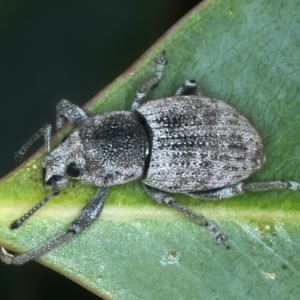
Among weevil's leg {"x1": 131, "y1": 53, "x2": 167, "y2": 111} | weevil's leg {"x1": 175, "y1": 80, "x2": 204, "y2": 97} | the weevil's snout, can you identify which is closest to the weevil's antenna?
the weevil's snout

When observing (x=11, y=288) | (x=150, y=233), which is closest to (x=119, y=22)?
(x=150, y=233)

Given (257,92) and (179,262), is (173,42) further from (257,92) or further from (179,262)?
(179,262)

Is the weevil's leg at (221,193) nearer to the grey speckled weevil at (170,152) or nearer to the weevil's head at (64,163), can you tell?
the grey speckled weevil at (170,152)

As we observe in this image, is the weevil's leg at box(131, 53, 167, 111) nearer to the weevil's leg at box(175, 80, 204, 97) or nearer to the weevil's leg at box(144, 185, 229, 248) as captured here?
the weevil's leg at box(175, 80, 204, 97)

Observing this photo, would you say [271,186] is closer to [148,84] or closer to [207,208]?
[207,208]

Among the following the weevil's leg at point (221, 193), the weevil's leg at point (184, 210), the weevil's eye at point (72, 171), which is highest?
the weevil's leg at point (221, 193)

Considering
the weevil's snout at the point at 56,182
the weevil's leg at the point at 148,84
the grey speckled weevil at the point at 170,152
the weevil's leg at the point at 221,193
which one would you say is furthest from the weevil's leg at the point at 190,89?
the weevil's snout at the point at 56,182

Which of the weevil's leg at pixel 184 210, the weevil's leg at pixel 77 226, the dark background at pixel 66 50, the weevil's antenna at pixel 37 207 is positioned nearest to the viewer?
the weevil's antenna at pixel 37 207
